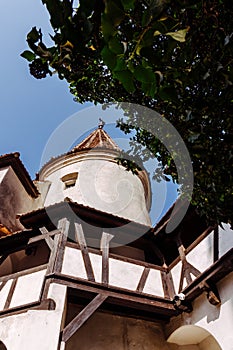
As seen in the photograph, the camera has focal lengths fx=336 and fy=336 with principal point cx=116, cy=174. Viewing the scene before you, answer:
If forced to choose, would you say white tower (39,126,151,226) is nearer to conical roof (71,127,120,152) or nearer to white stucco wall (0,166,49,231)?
conical roof (71,127,120,152)

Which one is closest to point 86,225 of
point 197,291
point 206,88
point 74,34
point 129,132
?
point 197,291

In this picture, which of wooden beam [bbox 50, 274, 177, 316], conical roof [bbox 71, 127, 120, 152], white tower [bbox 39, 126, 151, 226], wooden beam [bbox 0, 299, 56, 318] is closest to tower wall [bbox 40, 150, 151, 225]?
white tower [bbox 39, 126, 151, 226]

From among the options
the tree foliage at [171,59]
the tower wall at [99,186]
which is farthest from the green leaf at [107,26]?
the tower wall at [99,186]

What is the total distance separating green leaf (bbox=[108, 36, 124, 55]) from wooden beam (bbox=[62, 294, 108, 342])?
584cm

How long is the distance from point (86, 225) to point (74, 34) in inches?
293

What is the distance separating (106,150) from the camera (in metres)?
16.0

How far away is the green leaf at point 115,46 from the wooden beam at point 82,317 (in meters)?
5.84

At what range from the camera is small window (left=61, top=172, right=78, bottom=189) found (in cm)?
1488

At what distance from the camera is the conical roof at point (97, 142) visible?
1666 centimetres

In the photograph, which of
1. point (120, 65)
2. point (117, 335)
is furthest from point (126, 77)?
point (117, 335)

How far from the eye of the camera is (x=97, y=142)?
1795 cm

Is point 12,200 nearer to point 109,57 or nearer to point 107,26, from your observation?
point 109,57

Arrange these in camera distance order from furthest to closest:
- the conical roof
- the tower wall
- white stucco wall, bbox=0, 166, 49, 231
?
1. the conical roof
2. the tower wall
3. white stucco wall, bbox=0, 166, 49, 231

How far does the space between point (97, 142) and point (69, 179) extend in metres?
3.53
